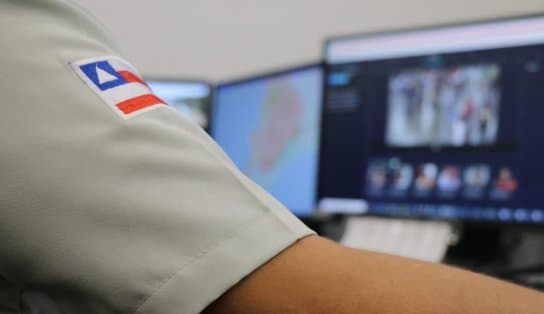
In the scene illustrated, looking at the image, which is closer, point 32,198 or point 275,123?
point 32,198

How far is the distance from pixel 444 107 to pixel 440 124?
3cm

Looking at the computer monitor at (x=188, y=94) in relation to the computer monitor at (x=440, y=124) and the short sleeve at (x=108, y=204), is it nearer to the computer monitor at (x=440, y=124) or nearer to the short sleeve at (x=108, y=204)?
the computer monitor at (x=440, y=124)

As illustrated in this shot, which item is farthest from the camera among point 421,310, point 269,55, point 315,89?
point 269,55

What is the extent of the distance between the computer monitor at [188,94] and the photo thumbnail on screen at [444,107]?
0.57 meters

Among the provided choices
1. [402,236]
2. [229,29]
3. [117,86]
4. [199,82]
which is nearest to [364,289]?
[117,86]

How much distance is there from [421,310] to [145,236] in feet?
0.48

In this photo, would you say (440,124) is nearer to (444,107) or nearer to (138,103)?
(444,107)

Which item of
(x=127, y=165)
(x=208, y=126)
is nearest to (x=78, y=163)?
(x=127, y=165)

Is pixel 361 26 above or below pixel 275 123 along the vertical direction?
above

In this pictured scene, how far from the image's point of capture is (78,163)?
1.17 feet

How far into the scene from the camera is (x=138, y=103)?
0.39 metres

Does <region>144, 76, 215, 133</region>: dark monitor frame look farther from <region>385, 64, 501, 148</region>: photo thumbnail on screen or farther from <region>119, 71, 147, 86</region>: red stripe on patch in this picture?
<region>119, 71, 147, 86</region>: red stripe on patch

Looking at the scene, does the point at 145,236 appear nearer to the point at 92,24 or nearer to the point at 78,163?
the point at 78,163

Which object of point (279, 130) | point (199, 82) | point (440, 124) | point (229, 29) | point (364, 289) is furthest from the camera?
point (229, 29)
